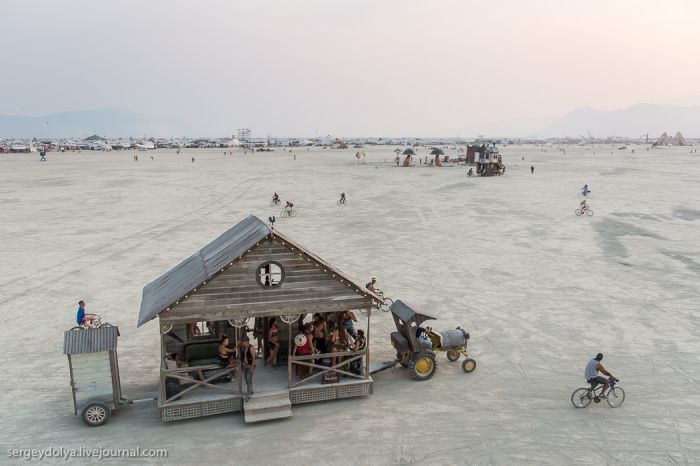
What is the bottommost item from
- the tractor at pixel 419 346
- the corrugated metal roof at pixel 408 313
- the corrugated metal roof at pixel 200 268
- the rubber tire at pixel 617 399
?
the rubber tire at pixel 617 399

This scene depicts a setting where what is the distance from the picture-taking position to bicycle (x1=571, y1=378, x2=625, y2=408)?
444 inches

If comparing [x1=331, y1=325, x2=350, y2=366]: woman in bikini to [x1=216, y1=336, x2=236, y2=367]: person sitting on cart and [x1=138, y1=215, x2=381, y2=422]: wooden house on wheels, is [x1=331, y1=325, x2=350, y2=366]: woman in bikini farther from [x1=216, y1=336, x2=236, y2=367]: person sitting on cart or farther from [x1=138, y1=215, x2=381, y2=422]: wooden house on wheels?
[x1=216, y1=336, x2=236, y2=367]: person sitting on cart

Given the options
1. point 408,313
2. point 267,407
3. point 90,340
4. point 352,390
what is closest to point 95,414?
point 90,340

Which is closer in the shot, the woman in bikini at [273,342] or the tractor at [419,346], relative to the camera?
the woman in bikini at [273,342]

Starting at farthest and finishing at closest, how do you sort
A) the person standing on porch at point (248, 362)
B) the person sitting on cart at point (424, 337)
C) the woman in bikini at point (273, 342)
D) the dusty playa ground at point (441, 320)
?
the person sitting on cart at point (424, 337) < the woman in bikini at point (273, 342) < the person standing on porch at point (248, 362) < the dusty playa ground at point (441, 320)

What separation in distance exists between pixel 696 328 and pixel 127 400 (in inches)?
690

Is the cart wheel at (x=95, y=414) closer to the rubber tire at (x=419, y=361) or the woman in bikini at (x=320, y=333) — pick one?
the woman in bikini at (x=320, y=333)

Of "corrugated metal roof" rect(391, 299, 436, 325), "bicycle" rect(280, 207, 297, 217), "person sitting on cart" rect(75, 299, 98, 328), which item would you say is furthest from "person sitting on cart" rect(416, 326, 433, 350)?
"bicycle" rect(280, 207, 297, 217)

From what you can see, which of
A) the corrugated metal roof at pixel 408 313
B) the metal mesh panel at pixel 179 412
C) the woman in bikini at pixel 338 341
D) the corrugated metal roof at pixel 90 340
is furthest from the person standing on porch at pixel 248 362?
the corrugated metal roof at pixel 408 313

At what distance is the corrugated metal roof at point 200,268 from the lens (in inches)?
413

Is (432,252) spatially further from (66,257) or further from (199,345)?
(66,257)

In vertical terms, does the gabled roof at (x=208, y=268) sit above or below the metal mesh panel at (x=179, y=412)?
above

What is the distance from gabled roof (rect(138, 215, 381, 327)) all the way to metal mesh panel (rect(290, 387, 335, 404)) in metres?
2.63

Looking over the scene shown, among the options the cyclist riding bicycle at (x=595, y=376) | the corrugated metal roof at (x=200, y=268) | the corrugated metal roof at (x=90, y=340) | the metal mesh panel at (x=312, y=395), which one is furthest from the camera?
the metal mesh panel at (x=312, y=395)
